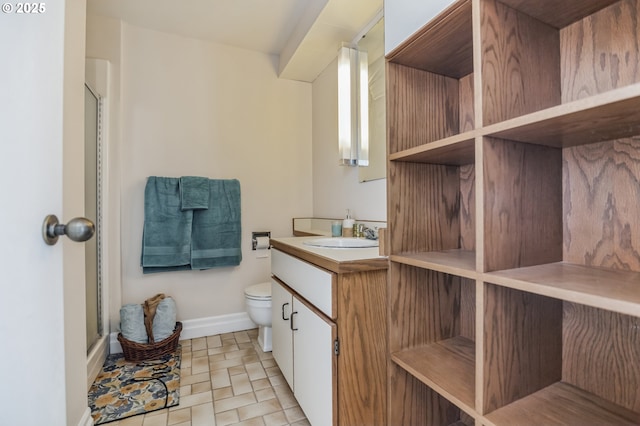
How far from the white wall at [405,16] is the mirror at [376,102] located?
31.9 inches

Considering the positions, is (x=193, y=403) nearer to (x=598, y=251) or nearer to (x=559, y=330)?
(x=559, y=330)

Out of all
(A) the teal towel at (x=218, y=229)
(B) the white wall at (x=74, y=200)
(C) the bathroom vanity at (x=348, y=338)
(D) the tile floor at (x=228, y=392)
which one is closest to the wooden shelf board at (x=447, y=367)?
(C) the bathroom vanity at (x=348, y=338)

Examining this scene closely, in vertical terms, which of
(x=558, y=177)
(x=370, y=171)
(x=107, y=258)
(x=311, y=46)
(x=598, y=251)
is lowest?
(x=107, y=258)

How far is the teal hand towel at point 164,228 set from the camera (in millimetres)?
2164

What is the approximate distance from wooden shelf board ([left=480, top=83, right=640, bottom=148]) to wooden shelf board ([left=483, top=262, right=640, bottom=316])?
12.0 inches

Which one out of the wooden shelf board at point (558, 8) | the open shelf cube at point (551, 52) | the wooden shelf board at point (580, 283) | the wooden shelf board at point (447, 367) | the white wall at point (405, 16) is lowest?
the wooden shelf board at point (447, 367)

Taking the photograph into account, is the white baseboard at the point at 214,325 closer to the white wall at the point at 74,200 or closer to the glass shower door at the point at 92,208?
the glass shower door at the point at 92,208

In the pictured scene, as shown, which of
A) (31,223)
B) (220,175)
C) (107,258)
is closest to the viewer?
(31,223)

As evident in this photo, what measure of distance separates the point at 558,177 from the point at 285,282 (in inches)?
47.4

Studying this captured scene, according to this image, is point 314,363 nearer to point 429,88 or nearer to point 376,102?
point 429,88

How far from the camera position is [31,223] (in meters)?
0.55

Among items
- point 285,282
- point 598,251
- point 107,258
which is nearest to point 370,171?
point 285,282

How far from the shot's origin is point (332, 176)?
239 cm

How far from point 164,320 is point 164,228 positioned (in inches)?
25.9
